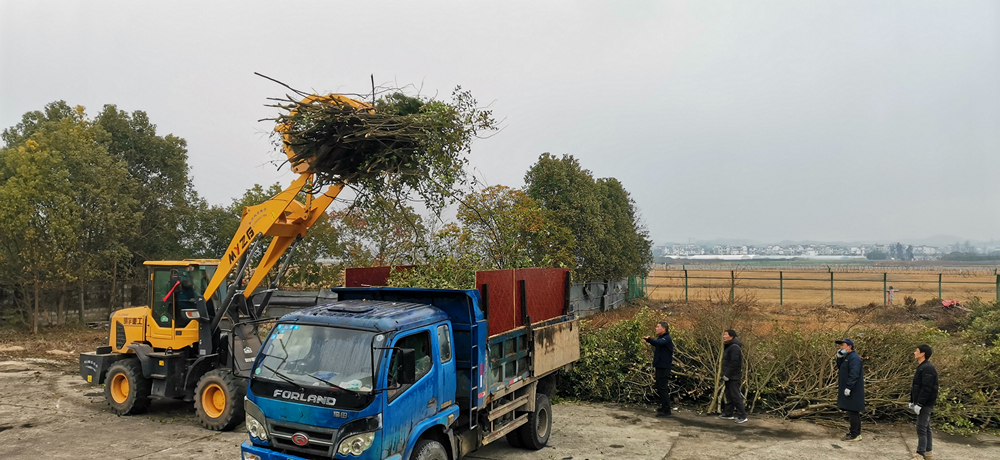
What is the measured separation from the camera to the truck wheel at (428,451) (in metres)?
6.22

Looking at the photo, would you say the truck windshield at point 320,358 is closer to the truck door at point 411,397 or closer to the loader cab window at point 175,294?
the truck door at point 411,397

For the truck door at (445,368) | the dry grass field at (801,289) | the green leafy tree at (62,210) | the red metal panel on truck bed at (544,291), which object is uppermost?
the green leafy tree at (62,210)

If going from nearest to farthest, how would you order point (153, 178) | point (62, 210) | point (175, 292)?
1. point (175, 292)
2. point (62, 210)
3. point (153, 178)

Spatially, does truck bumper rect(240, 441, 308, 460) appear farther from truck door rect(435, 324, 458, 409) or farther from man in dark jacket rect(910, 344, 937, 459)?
man in dark jacket rect(910, 344, 937, 459)

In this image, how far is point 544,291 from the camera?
9.44 metres

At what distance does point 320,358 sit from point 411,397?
0.97 meters

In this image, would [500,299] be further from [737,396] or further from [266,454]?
[737,396]

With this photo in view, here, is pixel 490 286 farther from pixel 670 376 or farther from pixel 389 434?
pixel 670 376

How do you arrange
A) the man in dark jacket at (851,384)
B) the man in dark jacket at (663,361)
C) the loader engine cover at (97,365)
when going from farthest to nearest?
the loader engine cover at (97,365) < the man in dark jacket at (663,361) < the man in dark jacket at (851,384)

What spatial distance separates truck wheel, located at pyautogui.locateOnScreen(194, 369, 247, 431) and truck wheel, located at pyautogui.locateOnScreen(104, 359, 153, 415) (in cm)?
136

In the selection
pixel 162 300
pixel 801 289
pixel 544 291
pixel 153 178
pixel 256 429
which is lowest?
pixel 801 289

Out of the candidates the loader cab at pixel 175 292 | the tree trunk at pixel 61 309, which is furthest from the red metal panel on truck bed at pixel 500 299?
the tree trunk at pixel 61 309

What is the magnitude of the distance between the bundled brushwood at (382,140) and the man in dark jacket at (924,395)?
273 inches

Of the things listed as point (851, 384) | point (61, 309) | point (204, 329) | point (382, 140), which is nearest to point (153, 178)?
point (61, 309)
